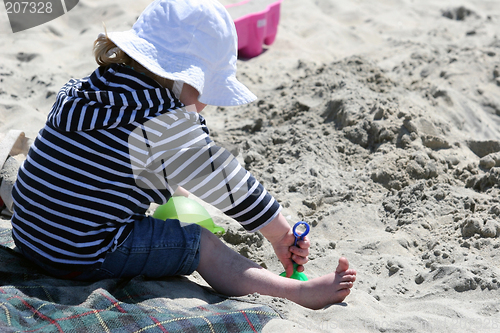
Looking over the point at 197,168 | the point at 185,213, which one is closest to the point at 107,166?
the point at 197,168

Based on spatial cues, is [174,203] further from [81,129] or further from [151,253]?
[81,129]

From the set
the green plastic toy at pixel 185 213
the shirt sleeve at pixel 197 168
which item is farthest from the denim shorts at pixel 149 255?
the green plastic toy at pixel 185 213

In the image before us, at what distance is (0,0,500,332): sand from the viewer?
68.9 inches

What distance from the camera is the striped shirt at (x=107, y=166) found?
1.55 m

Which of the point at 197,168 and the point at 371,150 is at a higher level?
the point at 197,168

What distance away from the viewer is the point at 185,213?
210 cm

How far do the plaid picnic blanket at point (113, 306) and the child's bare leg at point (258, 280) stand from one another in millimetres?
68

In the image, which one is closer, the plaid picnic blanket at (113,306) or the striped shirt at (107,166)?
the plaid picnic blanket at (113,306)

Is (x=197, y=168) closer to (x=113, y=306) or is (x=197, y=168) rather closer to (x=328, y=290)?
(x=113, y=306)

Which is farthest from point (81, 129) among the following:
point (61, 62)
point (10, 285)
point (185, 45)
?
point (61, 62)

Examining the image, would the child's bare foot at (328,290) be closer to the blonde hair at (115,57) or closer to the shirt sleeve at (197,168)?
the shirt sleeve at (197,168)

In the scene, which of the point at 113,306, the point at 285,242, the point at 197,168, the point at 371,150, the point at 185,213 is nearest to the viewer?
the point at 113,306

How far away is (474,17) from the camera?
5.69 metres

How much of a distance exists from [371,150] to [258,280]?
1.45 meters
